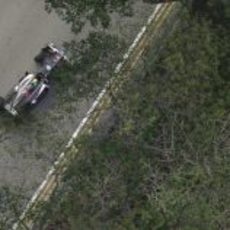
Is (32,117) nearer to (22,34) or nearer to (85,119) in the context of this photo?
(85,119)

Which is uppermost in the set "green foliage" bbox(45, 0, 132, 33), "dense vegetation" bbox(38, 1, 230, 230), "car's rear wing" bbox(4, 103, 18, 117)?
"green foliage" bbox(45, 0, 132, 33)

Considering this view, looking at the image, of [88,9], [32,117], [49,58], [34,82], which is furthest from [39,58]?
[88,9]

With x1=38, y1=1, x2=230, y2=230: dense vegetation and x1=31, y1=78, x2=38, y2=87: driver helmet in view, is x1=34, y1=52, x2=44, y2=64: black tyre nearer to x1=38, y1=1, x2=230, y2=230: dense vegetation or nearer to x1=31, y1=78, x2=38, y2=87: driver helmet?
x1=31, y1=78, x2=38, y2=87: driver helmet

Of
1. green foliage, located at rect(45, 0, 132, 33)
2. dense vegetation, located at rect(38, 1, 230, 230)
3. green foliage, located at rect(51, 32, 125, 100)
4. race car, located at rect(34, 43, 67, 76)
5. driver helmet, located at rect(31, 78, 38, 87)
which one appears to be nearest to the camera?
dense vegetation, located at rect(38, 1, 230, 230)

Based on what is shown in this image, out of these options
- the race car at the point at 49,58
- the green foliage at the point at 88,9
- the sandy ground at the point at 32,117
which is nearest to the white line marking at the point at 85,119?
the sandy ground at the point at 32,117

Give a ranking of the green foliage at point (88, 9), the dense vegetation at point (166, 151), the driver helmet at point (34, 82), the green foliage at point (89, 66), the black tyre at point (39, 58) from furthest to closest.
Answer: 1. the black tyre at point (39, 58)
2. the driver helmet at point (34, 82)
3. the green foliage at point (89, 66)
4. the green foliage at point (88, 9)
5. the dense vegetation at point (166, 151)

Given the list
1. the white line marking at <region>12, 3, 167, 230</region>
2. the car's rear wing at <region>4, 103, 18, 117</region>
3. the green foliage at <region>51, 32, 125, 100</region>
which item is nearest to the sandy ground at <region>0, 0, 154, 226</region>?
the white line marking at <region>12, 3, 167, 230</region>

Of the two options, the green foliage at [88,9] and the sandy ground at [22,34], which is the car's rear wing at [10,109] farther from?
the green foliage at [88,9]
